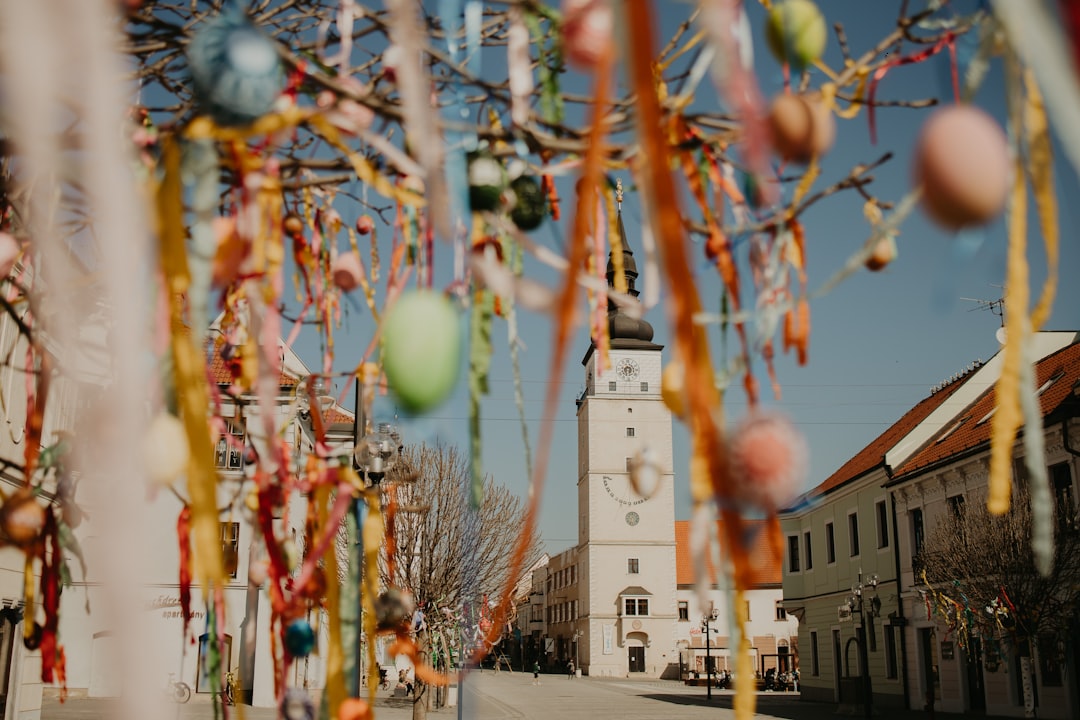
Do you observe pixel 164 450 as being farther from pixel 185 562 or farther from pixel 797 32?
pixel 797 32

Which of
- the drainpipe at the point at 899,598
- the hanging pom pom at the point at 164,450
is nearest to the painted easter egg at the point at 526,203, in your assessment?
the hanging pom pom at the point at 164,450

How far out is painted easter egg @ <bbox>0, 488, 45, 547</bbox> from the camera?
2137mm

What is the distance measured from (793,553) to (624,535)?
27787 mm

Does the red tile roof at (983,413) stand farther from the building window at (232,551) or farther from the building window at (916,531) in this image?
the building window at (232,551)

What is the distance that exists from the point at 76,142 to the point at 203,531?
752mm

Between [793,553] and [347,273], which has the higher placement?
[347,273]

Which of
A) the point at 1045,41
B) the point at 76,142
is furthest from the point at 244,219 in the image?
the point at 1045,41

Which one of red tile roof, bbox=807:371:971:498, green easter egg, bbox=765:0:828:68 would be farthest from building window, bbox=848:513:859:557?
green easter egg, bbox=765:0:828:68

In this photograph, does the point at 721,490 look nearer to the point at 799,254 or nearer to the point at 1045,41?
the point at 1045,41

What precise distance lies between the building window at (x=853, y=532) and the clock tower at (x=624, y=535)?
27814mm

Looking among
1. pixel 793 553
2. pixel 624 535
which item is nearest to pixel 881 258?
pixel 793 553

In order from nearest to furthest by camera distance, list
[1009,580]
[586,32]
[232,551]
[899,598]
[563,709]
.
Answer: [586,32] → [1009,580] → [232,551] → [899,598] → [563,709]

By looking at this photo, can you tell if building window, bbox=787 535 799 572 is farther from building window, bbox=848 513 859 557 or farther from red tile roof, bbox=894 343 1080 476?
red tile roof, bbox=894 343 1080 476

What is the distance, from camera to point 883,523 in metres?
25.4
